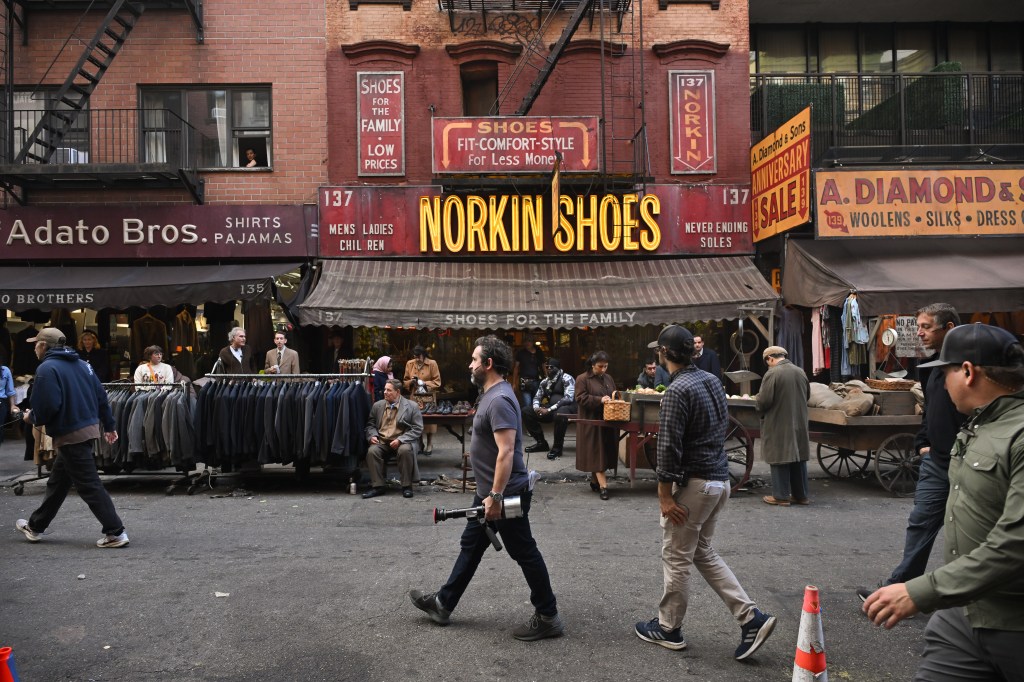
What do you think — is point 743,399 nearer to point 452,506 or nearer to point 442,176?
point 452,506

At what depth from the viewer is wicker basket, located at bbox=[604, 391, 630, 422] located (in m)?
9.30

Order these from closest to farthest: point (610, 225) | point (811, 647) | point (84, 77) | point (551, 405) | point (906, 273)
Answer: point (811, 647) → point (551, 405) → point (906, 273) → point (84, 77) → point (610, 225)

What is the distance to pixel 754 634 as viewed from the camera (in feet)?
14.3

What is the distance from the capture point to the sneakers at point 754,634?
170 inches

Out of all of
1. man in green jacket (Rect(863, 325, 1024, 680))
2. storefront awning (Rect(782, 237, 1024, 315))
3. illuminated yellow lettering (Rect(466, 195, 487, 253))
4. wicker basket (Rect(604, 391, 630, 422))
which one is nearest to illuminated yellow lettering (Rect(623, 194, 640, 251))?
illuminated yellow lettering (Rect(466, 195, 487, 253))

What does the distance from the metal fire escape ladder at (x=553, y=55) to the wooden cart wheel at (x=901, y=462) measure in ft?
29.4

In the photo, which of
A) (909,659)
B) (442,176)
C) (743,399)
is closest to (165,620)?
(909,659)

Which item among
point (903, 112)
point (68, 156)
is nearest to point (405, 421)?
point (68, 156)

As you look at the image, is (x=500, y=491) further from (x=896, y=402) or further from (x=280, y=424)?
(x=896, y=402)

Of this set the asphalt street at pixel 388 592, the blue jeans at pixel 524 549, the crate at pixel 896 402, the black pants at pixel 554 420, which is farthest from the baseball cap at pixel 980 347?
the black pants at pixel 554 420

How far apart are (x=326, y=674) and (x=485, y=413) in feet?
5.63

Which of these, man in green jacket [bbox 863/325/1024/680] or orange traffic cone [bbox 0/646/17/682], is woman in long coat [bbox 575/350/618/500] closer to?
man in green jacket [bbox 863/325/1024/680]

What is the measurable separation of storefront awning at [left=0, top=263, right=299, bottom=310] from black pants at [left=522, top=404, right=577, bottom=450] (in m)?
5.23

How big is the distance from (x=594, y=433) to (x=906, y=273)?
791 centimetres
